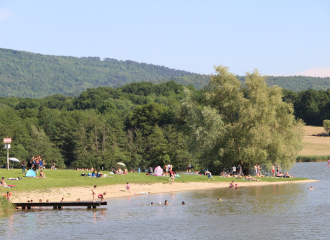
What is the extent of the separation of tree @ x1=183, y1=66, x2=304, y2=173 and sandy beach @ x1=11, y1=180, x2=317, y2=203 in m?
4.19

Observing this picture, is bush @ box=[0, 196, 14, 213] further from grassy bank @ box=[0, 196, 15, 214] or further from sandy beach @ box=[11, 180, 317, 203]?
sandy beach @ box=[11, 180, 317, 203]

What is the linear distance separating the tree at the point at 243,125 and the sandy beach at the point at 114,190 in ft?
13.7

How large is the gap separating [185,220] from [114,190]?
14.2m

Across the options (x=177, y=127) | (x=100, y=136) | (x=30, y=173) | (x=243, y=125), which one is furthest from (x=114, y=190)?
(x=100, y=136)

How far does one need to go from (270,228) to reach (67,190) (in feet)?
66.0

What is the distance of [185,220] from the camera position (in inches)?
1154

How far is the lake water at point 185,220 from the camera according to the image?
81.2ft

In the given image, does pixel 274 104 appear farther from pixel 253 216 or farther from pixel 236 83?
pixel 253 216

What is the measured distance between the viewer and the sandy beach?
116ft

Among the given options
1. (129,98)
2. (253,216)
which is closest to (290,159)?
(253,216)

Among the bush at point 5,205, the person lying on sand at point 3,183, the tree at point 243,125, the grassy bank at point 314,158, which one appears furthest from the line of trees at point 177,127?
the grassy bank at point 314,158

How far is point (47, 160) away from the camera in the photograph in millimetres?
91438

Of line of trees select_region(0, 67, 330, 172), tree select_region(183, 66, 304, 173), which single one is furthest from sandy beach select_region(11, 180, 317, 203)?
line of trees select_region(0, 67, 330, 172)

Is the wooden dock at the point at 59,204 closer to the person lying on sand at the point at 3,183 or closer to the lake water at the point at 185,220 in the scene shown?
the lake water at the point at 185,220
